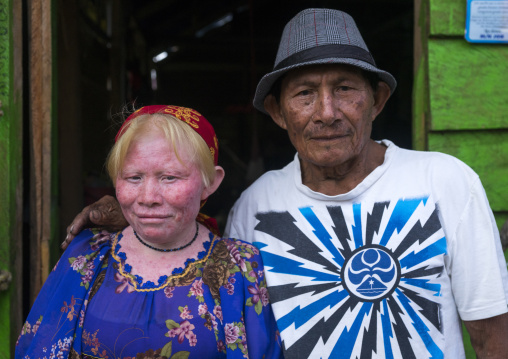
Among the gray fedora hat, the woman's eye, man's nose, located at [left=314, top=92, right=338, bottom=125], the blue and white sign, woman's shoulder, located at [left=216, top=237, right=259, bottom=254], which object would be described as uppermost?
the blue and white sign

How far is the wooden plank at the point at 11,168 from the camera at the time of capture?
6.00ft

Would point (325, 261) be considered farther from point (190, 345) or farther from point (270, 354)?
point (190, 345)

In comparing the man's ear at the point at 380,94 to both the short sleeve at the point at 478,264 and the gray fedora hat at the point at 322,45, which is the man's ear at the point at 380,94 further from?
the short sleeve at the point at 478,264

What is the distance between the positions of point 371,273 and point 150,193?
0.79 m

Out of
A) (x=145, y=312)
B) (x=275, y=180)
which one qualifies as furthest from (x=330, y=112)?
(x=145, y=312)

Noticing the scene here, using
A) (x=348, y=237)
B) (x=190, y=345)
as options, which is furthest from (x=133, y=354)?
(x=348, y=237)

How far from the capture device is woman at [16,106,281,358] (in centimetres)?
146

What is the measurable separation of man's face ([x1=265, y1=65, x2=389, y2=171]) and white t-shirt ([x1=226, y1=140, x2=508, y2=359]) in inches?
5.5

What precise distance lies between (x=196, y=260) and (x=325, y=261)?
17.8 inches

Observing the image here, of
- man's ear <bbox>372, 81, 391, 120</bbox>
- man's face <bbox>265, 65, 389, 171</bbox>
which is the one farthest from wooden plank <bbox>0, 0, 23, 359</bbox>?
man's ear <bbox>372, 81, 391, 120</bbox>

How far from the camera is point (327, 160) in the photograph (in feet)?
5.56

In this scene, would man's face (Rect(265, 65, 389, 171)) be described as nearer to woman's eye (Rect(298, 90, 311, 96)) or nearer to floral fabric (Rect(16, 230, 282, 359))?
woman's eye (Rect(298, 90, 311, 96))

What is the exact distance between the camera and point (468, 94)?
6.35ft

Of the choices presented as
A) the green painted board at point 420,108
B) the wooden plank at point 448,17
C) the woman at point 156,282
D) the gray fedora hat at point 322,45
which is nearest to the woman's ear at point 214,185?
the woman at point 156,282
